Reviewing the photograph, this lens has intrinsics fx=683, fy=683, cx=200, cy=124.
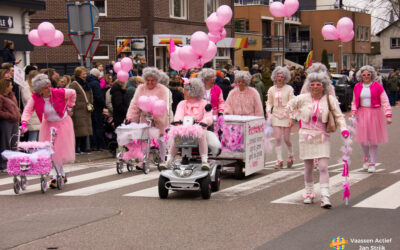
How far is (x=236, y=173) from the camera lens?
12227 mm

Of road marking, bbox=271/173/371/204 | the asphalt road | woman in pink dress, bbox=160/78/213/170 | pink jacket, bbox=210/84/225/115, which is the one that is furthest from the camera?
pink jacket, bbox=210/84/225/115

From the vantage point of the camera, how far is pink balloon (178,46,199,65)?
13730 millimetres

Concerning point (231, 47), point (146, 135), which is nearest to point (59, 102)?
point (146, 135)

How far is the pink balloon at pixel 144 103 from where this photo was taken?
12633 millimetres

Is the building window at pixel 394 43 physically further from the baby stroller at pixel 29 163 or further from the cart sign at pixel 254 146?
the baby stroller at pixel 29 163

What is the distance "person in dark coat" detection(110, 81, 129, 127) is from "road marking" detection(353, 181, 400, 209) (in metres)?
7.18

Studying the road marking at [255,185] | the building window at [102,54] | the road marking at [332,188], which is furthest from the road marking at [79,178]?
the building window at [102,54]

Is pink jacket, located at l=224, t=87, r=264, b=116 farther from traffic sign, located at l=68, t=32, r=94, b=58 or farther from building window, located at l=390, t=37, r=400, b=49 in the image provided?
building window, located at l=390, t=37, r=400, b=49

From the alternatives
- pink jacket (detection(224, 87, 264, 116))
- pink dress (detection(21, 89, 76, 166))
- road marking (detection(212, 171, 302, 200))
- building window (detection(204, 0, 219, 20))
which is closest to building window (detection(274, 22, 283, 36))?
building window (detection(204, 0, 219, 20))

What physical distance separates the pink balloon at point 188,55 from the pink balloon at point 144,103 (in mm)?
1568

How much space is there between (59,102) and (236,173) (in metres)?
3.35

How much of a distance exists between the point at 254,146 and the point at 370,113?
243cm

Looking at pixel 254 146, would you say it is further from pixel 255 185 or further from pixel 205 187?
pixel 205 187

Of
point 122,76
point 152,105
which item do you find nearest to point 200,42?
point 152,105
